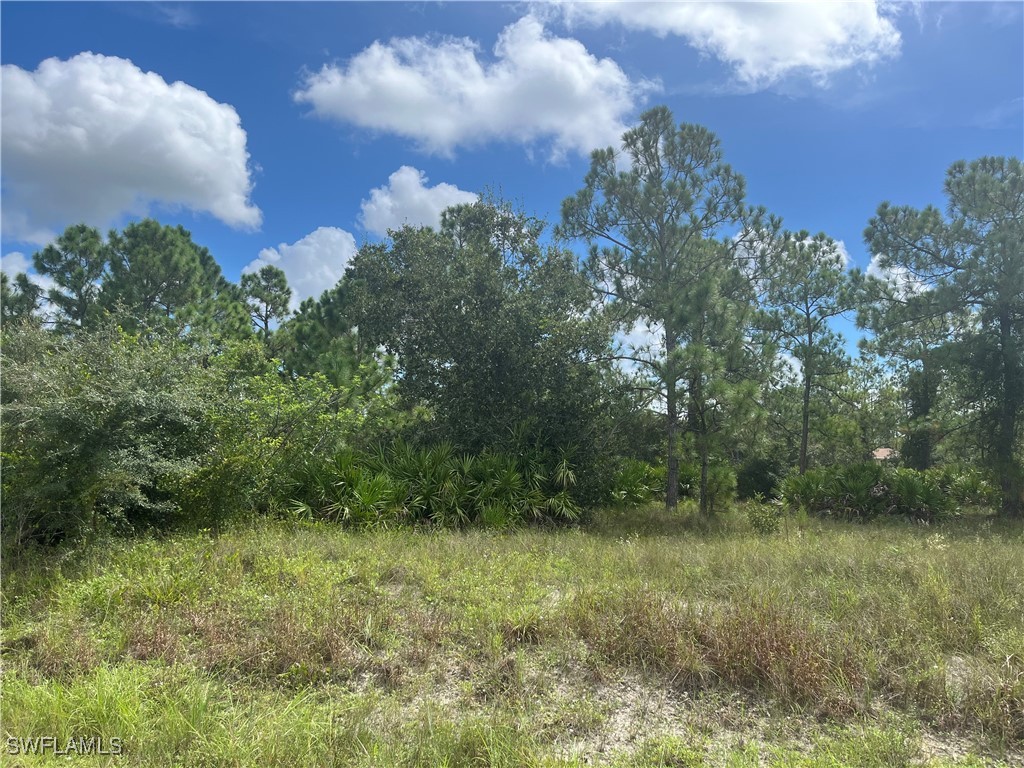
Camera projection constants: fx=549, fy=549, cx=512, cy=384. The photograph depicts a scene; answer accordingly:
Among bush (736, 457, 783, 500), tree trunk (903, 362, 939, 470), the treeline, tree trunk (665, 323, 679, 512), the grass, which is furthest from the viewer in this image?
bush (736, 457, 783, 500)

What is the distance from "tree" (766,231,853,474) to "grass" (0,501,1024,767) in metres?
12.3

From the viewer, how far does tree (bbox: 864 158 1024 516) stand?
490 inches

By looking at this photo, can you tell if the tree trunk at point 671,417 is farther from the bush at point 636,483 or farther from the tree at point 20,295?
the tree at point 20,295

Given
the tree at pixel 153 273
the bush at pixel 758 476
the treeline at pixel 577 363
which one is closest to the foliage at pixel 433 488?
the treeline at pixel 577 363

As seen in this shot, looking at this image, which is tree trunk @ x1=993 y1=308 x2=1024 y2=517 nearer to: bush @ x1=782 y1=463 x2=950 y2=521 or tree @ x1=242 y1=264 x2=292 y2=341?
bush @ x1=782 y1=463 x2=950 y2=521

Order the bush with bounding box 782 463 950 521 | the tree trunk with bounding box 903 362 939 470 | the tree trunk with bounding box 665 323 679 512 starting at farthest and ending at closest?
the tree trunk with bounding box 903 362 939 470
the bush with bounding box 782 463 950 521
the tree trunk with bounding box 665 323 679 512

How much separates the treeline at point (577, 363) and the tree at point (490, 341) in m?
0.05

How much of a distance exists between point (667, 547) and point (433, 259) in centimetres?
915

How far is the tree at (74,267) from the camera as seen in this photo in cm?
2158

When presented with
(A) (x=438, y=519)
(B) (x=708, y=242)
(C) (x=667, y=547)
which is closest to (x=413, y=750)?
(C) (x=667, y=547)

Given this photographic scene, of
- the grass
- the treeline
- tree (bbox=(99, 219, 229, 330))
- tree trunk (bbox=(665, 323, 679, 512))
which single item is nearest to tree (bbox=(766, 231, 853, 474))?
the treeline

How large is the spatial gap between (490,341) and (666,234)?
5.38m

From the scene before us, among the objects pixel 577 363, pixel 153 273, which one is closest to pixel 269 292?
pixel 153 273

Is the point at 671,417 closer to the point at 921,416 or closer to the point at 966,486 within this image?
the point at 921,416
